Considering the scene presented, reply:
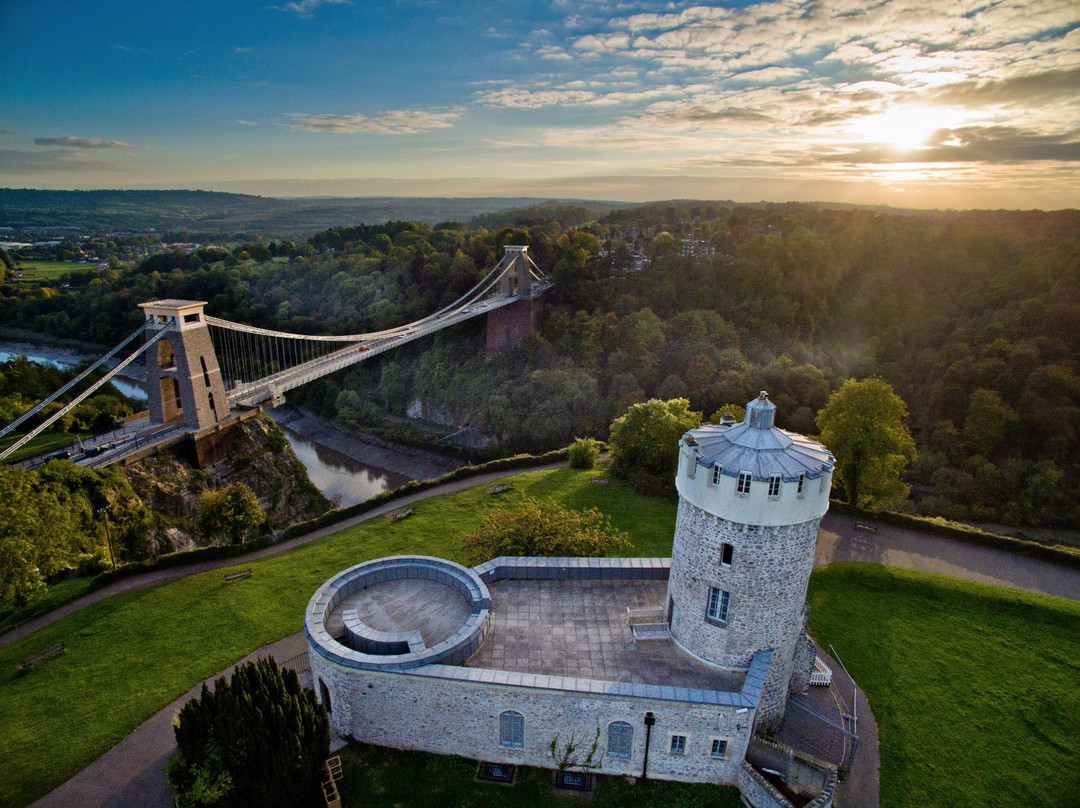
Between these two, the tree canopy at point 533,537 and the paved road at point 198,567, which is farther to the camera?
the paved road at point 198,567

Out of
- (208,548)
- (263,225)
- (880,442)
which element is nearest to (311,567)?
(208,548)

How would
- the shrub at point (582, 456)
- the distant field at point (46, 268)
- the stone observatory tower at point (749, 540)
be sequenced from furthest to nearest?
the distant field at point (46, 268) < the shrub at point (582, 456) < the stone observatory tower at point (749, 540)

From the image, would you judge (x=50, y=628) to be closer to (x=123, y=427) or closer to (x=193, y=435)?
(x=193, y=435)

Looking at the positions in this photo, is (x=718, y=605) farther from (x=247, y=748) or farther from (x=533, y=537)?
(x=247, y=748)

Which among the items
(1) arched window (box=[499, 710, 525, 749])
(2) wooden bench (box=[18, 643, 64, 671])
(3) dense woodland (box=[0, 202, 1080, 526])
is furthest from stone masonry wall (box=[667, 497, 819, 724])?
(3) dense woodland (box=[0, 202, 1080, 526])

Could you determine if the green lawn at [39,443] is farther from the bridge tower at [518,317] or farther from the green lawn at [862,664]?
the bridge tower at [518,317]

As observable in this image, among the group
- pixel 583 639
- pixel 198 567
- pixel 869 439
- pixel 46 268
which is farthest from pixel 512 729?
pixel 46 268

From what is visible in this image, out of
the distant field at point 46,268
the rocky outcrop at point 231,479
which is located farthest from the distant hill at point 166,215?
the rocky outcrop at point 231,479
